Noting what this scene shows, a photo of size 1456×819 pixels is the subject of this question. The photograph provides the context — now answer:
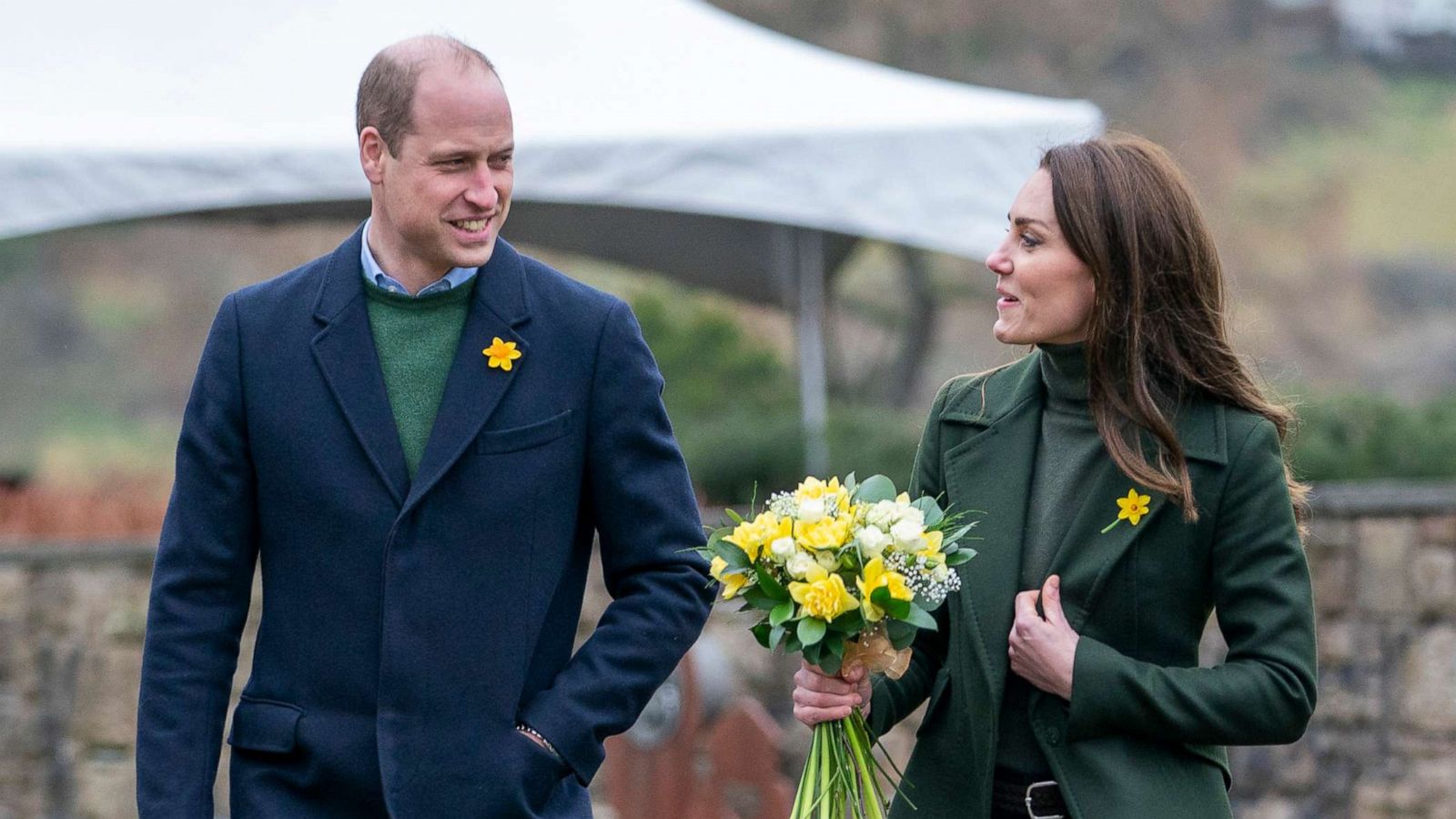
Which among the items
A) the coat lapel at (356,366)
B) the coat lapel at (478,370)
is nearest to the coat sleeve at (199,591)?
the coat lapel at (356,366)

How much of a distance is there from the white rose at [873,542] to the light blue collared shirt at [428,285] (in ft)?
2.30

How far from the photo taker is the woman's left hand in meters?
2.84

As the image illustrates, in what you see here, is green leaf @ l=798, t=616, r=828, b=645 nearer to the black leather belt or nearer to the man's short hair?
the black leather belt

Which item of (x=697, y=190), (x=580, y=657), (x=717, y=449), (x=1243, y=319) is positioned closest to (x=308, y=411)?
(x=580, y=657)

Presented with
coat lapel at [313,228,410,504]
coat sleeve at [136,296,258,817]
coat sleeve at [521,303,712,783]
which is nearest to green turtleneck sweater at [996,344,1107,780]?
coat sleeve at [521,303,712,783]

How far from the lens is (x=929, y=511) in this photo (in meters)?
2.94

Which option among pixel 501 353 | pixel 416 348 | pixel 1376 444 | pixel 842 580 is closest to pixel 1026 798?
pixel 842 580

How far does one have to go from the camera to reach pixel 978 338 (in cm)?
2375

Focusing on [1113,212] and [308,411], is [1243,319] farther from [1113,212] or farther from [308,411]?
[308,411]

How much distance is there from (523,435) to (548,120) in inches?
198

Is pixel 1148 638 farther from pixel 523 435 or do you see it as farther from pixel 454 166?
pixel 454 166

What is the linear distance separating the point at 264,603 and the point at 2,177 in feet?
16.8

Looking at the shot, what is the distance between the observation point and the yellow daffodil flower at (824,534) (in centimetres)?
285

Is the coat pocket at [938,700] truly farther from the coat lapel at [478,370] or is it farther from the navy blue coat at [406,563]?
the coat lapel at [478,370]
